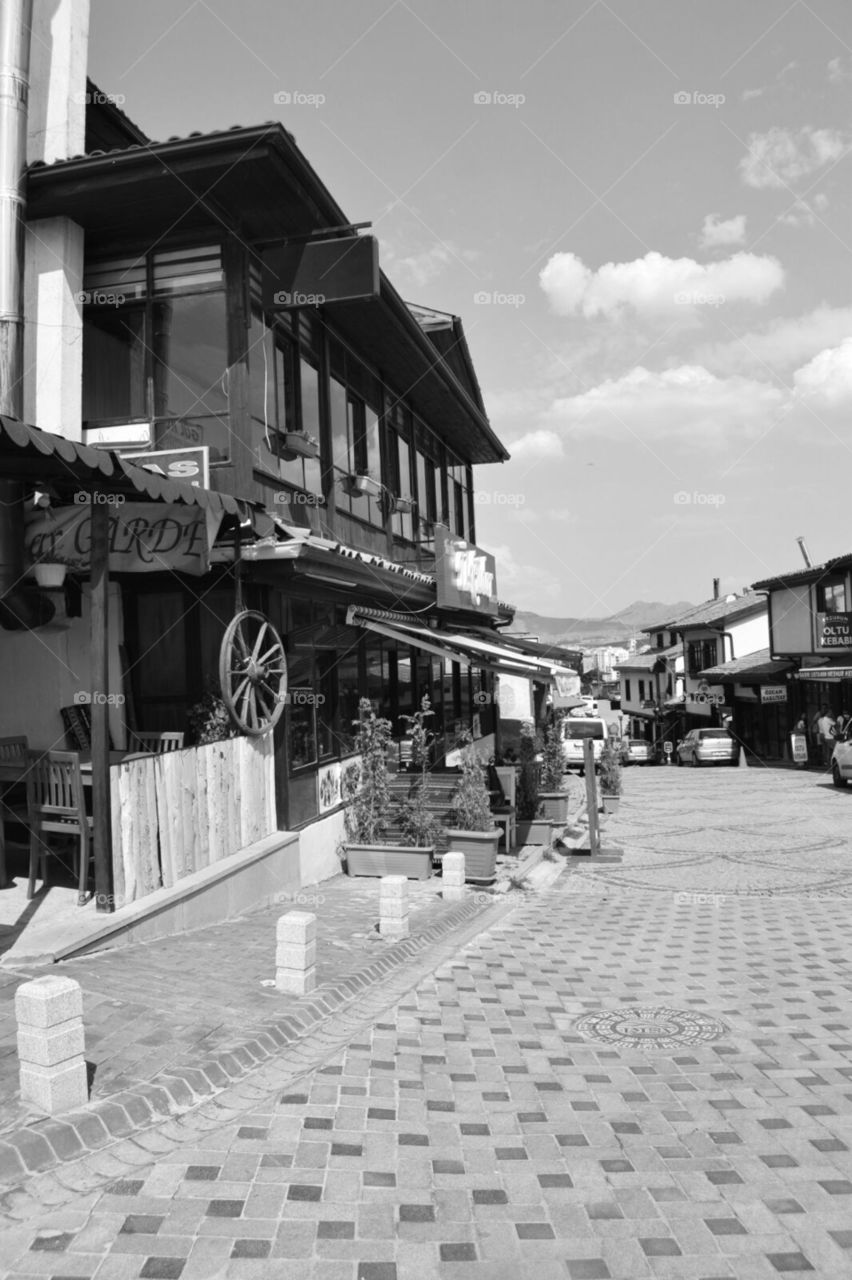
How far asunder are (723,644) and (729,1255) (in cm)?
4796

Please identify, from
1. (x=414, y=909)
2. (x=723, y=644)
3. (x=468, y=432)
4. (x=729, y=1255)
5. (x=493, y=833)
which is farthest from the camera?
(x=723, y=644)

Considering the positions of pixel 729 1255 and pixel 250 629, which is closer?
pixel 729 1255

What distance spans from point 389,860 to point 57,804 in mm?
4903

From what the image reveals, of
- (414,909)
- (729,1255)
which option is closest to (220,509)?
(414,909)

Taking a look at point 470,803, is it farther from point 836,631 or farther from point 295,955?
point 836,631

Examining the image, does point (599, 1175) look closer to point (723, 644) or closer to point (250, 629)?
point (250, 629)

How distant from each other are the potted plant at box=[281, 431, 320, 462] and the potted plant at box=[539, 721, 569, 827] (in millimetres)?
7450

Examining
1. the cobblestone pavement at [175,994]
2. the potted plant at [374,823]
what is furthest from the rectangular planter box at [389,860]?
the cobblestone pavement at [175,994]

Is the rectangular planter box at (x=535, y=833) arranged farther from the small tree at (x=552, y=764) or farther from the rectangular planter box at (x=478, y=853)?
the rectangular planter box at (x=478, y=853)

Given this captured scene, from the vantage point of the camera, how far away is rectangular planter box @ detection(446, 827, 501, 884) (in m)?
11.2

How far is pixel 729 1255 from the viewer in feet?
11.7

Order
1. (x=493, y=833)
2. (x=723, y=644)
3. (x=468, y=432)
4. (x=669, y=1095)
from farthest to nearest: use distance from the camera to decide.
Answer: (x=723, y=644) < (x=468, y=432) < (x=493, y=833) < (x=669, y=1095)

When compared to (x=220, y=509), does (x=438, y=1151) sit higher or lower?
lower

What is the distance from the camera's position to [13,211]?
→ 9.70m
